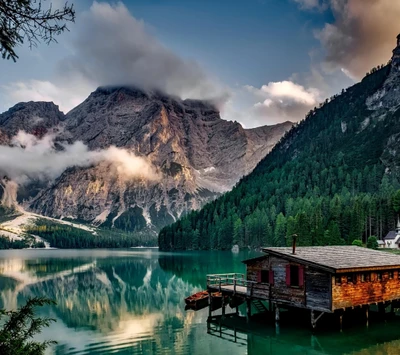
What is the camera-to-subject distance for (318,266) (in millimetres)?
36625

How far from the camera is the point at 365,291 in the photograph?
39250mm

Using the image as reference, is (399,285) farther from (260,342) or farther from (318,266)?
(260,342)

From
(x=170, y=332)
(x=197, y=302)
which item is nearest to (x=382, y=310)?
(x=197, y=302)

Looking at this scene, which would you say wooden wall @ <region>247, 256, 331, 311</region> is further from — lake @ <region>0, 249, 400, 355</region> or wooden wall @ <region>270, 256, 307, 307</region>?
lake @ <region>0, 249, 400, 355</region>

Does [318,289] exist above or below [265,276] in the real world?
below

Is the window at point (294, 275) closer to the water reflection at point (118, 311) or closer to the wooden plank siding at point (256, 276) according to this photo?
the wooden plank siding at point (256, 276)

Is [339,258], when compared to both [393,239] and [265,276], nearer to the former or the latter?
[265,276]

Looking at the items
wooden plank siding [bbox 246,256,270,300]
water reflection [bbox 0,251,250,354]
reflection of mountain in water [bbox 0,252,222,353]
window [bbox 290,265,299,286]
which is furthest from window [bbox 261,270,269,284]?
reflection of mountain in water [bbox 0,252,222,353]

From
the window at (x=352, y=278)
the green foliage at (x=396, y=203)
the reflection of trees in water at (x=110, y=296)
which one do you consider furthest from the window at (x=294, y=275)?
the green foliage at (x=396, y=203)

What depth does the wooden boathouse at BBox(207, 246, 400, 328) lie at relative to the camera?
36.6m

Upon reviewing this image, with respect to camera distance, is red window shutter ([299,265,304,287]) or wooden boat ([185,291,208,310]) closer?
red window shutter ([299,265,304,287])

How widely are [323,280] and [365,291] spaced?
5.64m

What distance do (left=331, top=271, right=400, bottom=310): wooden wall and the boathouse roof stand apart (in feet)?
3.39

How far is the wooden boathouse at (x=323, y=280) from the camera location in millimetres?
36625
